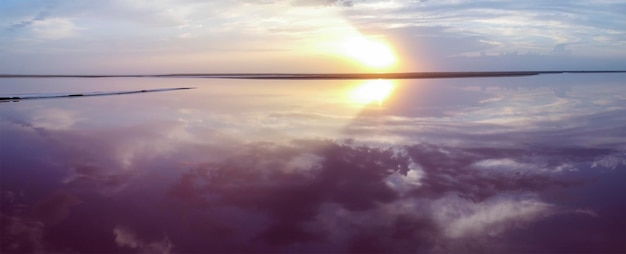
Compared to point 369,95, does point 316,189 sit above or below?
below

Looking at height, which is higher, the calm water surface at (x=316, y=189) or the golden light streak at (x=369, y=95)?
the golden light streak at (x=369, y=95)

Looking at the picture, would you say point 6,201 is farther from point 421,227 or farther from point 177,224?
point 421,227

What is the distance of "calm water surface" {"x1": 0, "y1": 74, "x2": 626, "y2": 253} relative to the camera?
5809mm

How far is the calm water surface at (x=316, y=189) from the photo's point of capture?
19.1ft

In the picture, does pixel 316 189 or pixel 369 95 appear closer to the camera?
pixel 316 189

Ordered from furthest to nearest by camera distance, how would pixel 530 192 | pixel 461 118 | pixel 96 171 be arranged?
pixel 461 118, pixel 96 171, pixel 530 192

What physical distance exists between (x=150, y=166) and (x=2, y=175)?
8.58ft

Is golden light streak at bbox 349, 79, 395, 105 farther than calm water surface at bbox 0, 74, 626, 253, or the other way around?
golden light streak at bbox 349, 79, 395, 105

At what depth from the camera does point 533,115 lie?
61.2ft

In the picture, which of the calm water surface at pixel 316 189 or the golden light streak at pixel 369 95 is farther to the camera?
the golden light streak at pixel 369 95

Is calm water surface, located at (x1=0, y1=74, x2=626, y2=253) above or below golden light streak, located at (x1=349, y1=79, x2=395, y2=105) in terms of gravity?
below

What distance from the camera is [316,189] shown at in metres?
8.02

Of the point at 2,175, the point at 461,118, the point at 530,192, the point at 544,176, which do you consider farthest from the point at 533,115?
the point at 2,175

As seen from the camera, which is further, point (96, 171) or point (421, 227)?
point (96, 171)
